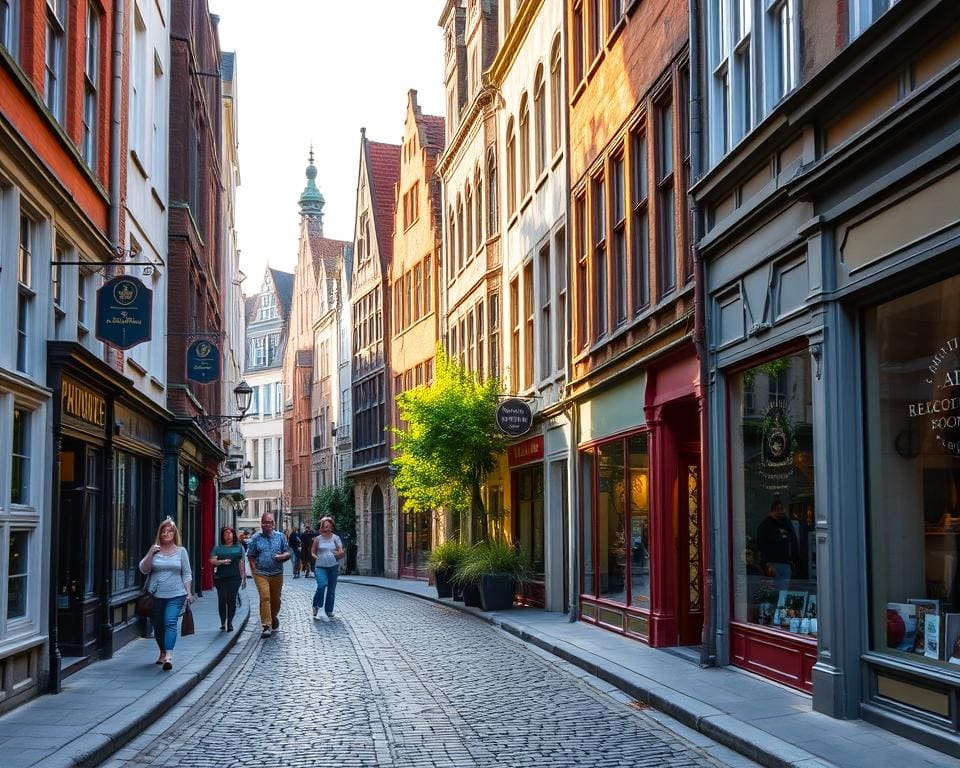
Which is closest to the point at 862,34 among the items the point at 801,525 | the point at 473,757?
the point at 801,525

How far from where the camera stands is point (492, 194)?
29547 millimetres

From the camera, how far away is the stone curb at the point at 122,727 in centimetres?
855

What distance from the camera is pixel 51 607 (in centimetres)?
1224

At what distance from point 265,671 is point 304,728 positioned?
4.57 metres

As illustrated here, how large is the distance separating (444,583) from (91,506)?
1305 cm

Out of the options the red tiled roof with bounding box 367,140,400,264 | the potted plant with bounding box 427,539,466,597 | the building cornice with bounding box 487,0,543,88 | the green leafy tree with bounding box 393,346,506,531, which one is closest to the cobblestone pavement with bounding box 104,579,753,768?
the green leafy tree with bounding box 393,346,506,531

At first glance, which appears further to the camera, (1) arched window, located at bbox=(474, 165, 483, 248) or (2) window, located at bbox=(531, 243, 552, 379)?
(1) arched window, located at bbox=(474, 165, 483, 248)

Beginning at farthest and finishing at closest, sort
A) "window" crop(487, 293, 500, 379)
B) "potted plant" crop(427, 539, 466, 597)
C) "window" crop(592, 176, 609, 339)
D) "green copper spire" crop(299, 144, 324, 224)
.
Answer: "green copper spire" crop(299, 144, 324, 224) < "window" crop(487, 293, 500, 379) < "potted plant" crop(427, 539, 466, 597) < "window" crop(592, 176, 609, 339)

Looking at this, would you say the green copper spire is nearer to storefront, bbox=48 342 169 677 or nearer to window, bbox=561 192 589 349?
window, bbox=561 192 589 349

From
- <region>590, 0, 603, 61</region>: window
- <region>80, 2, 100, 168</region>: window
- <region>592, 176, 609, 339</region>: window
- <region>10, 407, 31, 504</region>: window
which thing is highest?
<region>590, 0, 603, 61</region>: window

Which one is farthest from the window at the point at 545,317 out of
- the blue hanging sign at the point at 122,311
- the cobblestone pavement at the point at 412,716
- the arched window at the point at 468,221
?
the blue hanging sign at the point at 122,311

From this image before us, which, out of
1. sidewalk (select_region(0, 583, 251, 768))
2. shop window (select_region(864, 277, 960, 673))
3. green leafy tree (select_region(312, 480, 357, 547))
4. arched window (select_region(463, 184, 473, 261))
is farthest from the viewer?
green leafy tree (select_region(312, 480, 357, 547))

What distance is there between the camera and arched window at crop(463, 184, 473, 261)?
3219 centimetres

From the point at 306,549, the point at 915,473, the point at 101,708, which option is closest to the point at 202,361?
the point at 101,708
